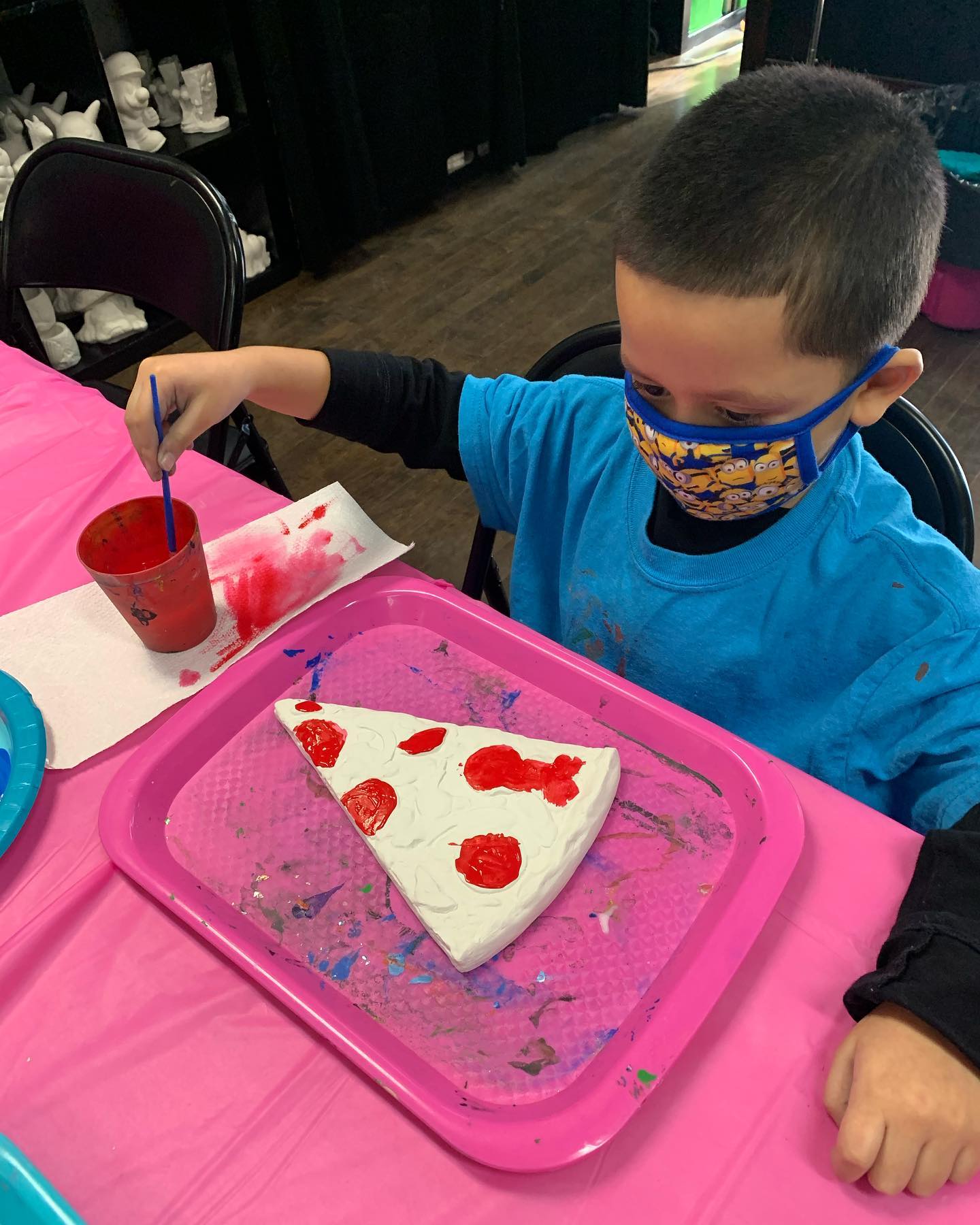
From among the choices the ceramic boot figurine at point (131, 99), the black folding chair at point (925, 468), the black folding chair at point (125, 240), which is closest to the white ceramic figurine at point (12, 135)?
the ceramic boot figurine at point (131, 99)

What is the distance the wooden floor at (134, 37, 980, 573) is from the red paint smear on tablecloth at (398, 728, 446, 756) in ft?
3.88

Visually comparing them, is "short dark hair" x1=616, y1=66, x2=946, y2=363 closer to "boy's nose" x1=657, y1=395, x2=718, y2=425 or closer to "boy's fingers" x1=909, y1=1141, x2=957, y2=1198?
"boy's nose" x1=657, y1=395, x2=718, y2=425

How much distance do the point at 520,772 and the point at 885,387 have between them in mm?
→ 399

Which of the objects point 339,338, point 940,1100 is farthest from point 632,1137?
point 339,338

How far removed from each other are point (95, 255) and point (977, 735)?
129 centimetres

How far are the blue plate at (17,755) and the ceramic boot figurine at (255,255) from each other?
2276 mm

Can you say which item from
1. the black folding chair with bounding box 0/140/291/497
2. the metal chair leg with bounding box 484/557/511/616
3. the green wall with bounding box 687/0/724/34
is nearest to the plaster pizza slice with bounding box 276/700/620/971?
the metal chair leg with bounding box 484/557/511/616

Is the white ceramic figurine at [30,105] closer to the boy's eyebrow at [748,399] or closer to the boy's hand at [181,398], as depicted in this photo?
the boy's hand at [181,398]

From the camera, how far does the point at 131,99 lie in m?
2.31

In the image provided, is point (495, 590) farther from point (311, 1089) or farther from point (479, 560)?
point (311, 1089)

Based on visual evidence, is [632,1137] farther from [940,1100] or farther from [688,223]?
[688,223]

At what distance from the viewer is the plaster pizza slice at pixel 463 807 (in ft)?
1.90

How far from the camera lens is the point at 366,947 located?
1.91 feet

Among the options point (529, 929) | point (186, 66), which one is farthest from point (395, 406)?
point (186, 66)
